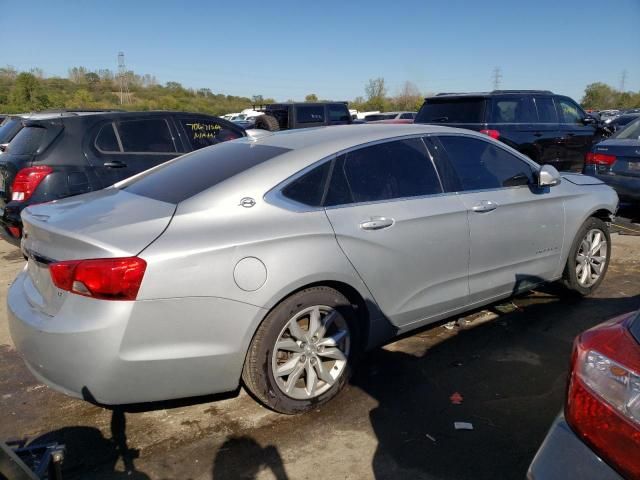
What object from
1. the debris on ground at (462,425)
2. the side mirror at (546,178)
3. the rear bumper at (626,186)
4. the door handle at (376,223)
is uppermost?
the side mirror at (546,178)

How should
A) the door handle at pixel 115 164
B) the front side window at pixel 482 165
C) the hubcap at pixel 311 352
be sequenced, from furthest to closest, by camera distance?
the door handle at pixel 115 164, the front side window at pixel 482 165, the hubcap at pixel 311 352

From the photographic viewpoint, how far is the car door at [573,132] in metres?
10.1

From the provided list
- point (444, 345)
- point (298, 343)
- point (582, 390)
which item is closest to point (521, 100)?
A: point (444, 345)

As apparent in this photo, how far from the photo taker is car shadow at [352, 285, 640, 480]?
273 cm

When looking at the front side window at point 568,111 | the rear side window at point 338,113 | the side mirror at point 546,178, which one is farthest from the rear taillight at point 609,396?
the rear side window at point 338,113

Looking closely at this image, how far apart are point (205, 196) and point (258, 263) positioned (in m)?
0.50

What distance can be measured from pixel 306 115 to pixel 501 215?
12264mm

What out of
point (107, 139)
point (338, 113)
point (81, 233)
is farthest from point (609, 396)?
point (338, 113)

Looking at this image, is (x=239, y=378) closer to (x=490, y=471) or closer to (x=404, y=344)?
(x=490, y=471)

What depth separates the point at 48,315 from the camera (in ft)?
9.01

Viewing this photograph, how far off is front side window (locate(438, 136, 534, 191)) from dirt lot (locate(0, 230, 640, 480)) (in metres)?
1.19

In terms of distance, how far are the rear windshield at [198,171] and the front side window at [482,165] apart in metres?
1.34

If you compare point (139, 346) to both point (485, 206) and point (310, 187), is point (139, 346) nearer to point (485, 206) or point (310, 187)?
point (310, 187)

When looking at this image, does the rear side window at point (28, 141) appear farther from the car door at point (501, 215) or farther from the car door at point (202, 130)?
the car door at point (501, 215)
